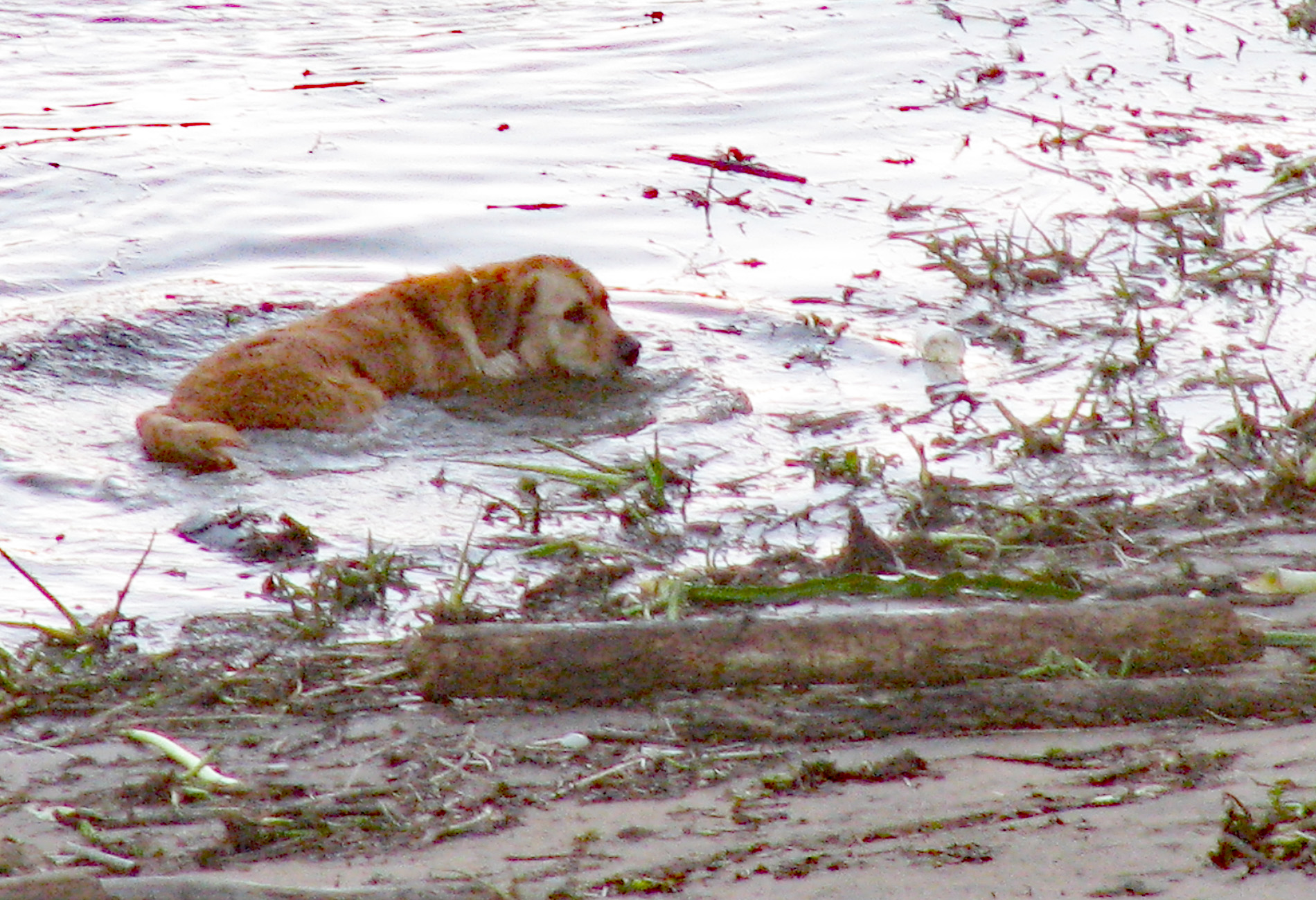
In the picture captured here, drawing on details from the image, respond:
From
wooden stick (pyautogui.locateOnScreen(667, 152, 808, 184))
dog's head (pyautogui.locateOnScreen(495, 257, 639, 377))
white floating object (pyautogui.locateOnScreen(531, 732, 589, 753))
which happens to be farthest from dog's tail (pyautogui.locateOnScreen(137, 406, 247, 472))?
wooden stick (pyautogui.locateOnScreen(667, 152, 808, 184))

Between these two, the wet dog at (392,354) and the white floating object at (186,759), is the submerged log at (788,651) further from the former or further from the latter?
the wet dog at (392,354)

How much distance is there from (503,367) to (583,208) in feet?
6.27

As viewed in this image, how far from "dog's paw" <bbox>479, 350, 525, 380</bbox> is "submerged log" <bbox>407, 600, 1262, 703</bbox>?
3.71 meters

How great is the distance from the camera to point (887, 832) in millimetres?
3043

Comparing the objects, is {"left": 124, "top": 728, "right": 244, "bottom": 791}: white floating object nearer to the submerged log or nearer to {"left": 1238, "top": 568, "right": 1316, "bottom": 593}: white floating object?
the submerged log

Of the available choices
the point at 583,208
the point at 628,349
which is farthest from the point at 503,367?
A: the point at 583,208

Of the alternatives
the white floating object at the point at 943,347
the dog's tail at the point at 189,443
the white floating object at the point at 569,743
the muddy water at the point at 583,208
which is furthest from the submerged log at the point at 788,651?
the white floating object at the point at 943,347

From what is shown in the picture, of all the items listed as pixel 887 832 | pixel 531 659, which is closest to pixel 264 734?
pixel 531 659

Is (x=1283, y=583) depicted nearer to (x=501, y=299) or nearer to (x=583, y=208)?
(x=501, y=299)

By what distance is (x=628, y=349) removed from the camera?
285 inches

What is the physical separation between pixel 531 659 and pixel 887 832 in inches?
39.7

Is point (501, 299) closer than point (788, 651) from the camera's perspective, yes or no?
No

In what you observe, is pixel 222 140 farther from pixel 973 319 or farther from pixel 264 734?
pixel 264 734

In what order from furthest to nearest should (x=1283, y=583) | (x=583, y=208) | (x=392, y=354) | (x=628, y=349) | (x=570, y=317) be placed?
1. (x=583, y=208)
2. (x=570, y=317)
3. (x=628, y=349)
4. (x=392, y=354)
5. (x=1283, y=583)
